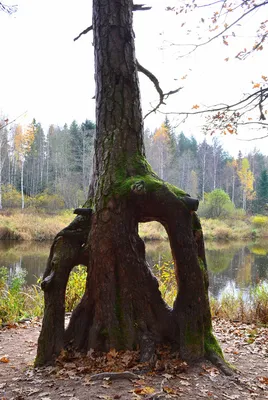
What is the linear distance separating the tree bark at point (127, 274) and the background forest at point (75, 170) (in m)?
23.6

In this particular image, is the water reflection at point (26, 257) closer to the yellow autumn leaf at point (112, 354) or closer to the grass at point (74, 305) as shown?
the grass at point (74, 305)

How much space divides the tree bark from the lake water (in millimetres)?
6071

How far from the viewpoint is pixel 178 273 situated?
11.7 feet

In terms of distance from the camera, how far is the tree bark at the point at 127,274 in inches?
138

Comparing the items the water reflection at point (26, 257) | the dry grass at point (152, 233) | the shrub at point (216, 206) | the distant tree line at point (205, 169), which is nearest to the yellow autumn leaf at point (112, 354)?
the water reflection at point (26, 257)

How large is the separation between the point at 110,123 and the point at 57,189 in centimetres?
3206

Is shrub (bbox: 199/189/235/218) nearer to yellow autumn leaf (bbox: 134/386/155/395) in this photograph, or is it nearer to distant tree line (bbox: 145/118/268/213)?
distant tree line (bbox: 145/118/268/213)

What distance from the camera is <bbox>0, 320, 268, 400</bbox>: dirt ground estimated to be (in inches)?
110

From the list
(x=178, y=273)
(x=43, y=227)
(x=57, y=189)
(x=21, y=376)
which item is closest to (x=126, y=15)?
(x=178, y=273)

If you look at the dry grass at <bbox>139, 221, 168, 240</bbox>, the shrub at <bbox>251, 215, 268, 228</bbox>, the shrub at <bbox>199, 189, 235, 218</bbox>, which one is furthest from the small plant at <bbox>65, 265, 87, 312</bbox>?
the shrub at <bbox>251, 215, 268, 228</bbox>

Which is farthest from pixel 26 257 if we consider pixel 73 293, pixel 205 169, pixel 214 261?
pixel 205 169

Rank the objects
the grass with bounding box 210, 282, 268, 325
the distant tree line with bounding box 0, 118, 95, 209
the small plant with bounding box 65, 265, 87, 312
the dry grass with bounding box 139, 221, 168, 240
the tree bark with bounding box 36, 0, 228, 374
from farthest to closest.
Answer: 1. the distant tree line with bounding box 0, 118, 95, 209
2. the dry grass with bounding box 139, 221, 168, 240
3. the small plant with bounding box 65, 265, 87, 312
4. the grass with bounding box 210, 282, 268, 325
5. the tree bark with bounding box 36, 0, 228, 374

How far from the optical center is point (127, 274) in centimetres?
364

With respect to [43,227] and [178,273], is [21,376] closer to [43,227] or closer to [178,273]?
[178,273]
